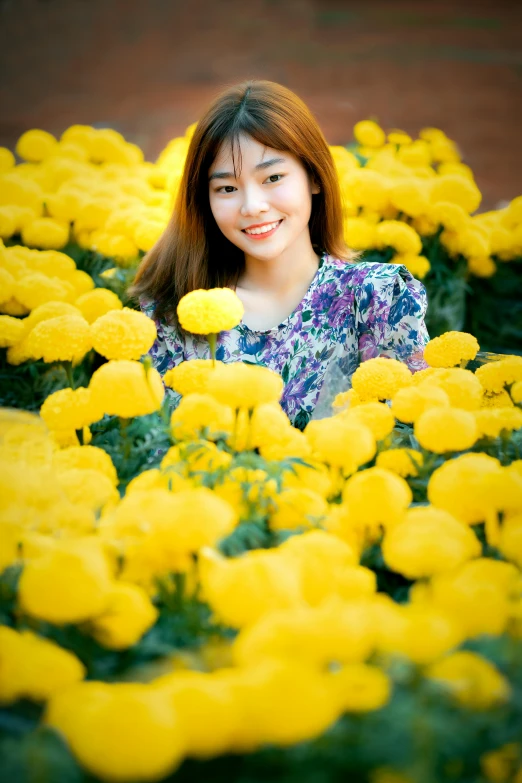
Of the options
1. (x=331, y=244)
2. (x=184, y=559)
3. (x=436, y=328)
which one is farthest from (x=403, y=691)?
(x=436, y=328)

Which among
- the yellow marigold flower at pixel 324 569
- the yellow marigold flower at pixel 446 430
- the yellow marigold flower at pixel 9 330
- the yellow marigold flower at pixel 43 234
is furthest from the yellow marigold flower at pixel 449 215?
the yellow marigold flower at pixel 324 569

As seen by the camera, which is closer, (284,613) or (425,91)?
(284,613)

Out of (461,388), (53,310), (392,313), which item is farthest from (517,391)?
(392,313)

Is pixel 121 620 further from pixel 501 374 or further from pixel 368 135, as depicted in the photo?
pixel 368 135

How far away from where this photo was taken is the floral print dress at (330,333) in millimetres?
2238

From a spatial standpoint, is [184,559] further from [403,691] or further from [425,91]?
[425,91]

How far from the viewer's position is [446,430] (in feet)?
3.61

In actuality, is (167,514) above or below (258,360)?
below

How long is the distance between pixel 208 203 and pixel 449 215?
2.57 feet

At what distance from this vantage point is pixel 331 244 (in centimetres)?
246

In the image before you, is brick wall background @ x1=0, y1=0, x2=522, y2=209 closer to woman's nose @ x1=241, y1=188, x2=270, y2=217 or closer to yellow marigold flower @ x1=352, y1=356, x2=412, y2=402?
woman's nose @ x1=241, y1=188, x2=270, y2=217

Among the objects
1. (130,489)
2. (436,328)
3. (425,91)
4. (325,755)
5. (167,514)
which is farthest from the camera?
(425,91)

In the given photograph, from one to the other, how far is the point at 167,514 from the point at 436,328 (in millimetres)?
2069

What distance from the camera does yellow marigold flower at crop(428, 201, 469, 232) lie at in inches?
104
